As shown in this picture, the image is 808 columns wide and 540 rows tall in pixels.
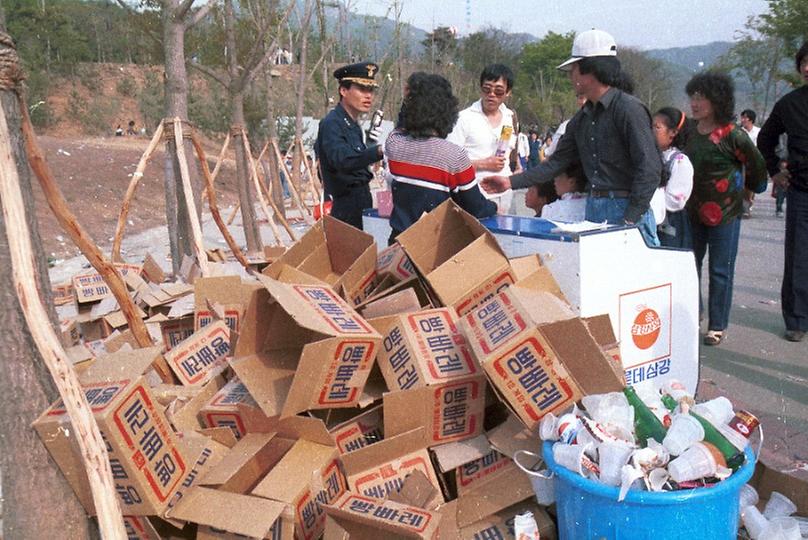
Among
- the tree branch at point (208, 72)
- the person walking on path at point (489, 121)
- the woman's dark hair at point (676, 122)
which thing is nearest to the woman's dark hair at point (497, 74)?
the person walking on path at point (489, 121)

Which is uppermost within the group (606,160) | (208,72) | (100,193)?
(208,72)

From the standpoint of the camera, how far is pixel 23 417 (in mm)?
2006

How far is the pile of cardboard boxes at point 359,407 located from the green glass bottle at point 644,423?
13 centimetres

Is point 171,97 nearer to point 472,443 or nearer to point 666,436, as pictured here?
point 472,443

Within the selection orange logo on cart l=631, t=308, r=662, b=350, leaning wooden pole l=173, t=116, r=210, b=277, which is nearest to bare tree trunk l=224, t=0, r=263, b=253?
leaning wooden pole l=173, t=116, r=210, b=277

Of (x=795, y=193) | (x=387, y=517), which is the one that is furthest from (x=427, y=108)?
(x=795, y=193)

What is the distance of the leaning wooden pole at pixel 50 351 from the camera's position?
178cm

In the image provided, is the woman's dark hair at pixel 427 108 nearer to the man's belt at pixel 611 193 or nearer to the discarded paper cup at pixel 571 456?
the man's belt at pixel 611 193

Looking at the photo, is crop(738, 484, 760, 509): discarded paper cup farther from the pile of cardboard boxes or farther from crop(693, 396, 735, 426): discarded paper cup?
the pile of cardboard boxes

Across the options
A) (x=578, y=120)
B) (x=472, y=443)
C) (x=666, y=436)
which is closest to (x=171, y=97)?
(x=578, y=120)

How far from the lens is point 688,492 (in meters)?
1.90

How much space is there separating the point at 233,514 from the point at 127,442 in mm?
390

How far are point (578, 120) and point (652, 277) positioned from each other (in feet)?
3.79

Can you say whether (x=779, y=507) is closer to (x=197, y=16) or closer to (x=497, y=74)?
(x=497, y=74)
